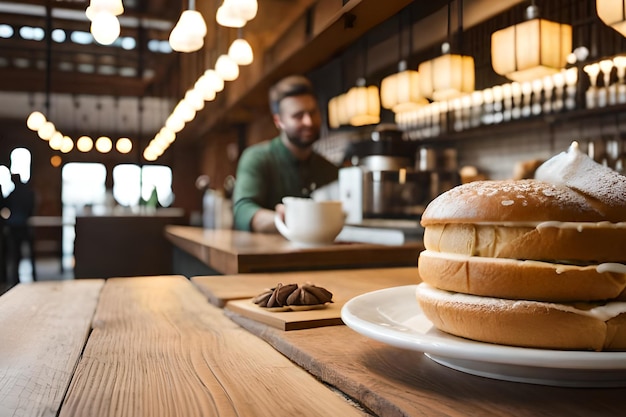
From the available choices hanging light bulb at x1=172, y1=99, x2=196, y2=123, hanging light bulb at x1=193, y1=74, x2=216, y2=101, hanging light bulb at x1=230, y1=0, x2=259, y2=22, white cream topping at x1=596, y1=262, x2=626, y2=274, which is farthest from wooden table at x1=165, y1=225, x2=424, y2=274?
hanging light bulb at x1=172, y1=99, x2=196, y2=123

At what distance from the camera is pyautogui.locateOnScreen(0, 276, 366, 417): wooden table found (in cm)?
55

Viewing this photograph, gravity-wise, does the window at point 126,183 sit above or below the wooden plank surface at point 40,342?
above

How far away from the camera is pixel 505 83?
5059mm

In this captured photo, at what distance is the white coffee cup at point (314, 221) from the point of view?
199 cm

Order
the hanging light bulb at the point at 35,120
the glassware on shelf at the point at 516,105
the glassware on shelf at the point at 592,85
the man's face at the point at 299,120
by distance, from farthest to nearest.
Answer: the hanging light bulb at the point at 35,120, the glassware on shelf at the point at 516,105, the man's face at the point at 299,120, the glassware on shelf at the point at 592,85

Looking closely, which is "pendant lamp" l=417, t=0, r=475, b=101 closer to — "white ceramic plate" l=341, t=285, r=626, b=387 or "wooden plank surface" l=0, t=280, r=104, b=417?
"wooden plank surface" l=0, t=280, r=104, b=417

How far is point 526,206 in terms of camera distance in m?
0.59

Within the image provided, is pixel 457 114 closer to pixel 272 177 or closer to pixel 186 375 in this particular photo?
pixel 272 177

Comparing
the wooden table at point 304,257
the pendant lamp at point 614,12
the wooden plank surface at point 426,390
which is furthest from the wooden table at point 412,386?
the pendant lamp at point 614,12

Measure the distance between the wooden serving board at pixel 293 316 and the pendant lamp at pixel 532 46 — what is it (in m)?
2.80

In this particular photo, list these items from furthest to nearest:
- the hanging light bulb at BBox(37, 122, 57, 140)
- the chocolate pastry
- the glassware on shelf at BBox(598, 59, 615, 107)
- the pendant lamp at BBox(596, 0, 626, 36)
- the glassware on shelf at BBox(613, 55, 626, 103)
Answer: the hanging light bulb at BBox(37, 122, 57, 140)
the glassware on shelf at BBox(598, 59, 615, 107)
the glassware on shelf at BBox(613, 55, 626, 103)
the pendant lamp at BBox(596, 0, 626, 36)
the chocolate pastry

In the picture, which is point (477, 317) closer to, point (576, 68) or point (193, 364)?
point (193, 364)

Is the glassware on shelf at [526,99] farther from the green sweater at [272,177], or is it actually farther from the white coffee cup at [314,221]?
the white coffee cup at [314,221]

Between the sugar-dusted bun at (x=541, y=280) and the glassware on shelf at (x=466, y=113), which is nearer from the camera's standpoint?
the sugar-dusted bun at (x=541, y=280)
